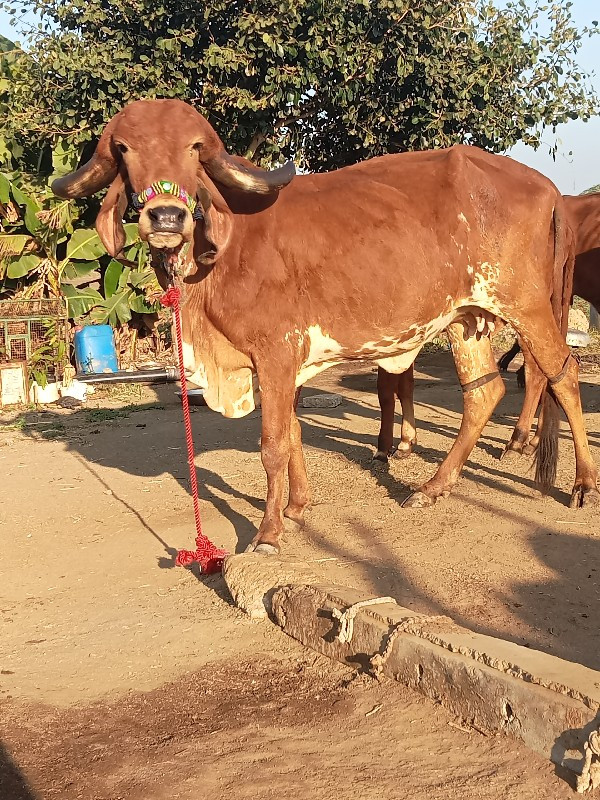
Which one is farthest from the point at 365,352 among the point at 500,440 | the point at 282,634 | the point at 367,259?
the point at 500,440

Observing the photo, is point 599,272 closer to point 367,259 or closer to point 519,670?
point 367,259

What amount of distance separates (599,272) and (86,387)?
6.94m

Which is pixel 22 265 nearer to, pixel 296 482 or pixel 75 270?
pixel 75 270

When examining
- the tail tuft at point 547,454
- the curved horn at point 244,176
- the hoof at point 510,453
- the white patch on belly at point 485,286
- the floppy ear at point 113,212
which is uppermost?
the curved horn at point 244,176

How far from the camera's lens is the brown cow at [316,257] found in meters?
5.16

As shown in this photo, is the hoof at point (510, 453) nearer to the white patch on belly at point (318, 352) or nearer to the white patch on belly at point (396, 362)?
the white patch on belly at point (396, 362)

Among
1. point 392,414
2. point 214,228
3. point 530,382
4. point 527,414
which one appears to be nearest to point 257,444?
point 392,414

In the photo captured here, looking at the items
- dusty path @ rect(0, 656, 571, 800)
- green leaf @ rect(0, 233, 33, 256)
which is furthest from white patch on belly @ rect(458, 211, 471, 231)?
green leaf @ rect(0, 233, 33, 256)

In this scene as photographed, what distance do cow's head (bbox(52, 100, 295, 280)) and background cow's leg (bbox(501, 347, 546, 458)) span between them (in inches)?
130

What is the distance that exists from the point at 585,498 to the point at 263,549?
7.65ft

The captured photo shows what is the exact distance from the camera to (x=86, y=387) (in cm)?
1241

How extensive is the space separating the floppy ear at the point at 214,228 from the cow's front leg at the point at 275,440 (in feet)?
2.52

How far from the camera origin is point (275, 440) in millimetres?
5449

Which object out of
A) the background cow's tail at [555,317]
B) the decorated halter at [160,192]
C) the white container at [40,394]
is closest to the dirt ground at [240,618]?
the background cow's tail at [555,317]
